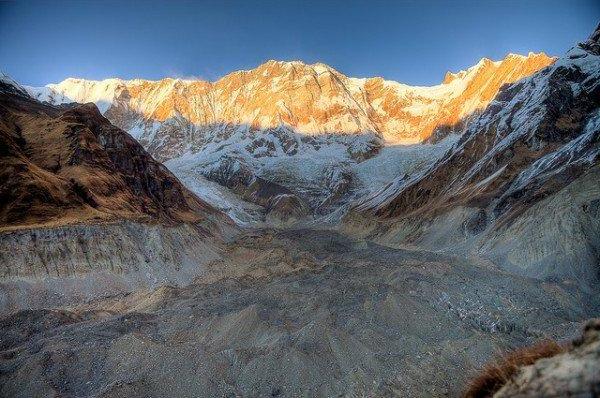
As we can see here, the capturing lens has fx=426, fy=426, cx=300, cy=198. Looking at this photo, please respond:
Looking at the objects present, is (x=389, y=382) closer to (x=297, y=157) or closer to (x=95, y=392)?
(x=95, y=392)

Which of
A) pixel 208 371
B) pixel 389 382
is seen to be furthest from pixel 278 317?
pixel 389 382

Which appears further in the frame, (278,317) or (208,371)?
(278,317)

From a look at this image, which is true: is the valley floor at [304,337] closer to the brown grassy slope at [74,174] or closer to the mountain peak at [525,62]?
the brown grassy slope at [74,174]

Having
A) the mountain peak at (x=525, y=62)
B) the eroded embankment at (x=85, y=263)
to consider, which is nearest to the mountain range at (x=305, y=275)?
the eroded embankment at (x=85, y=263)

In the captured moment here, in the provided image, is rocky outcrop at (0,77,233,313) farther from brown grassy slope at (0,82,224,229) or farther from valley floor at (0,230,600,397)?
valley floor at (0,230,600,397)

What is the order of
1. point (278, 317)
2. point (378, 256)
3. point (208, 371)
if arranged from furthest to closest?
point (378, 256) → point (278, 317) → point (208, 371)

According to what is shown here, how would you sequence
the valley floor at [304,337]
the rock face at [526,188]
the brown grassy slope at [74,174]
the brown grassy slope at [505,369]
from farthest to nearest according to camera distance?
the brown grassy slope at [74,174] < the rock face at [526,188] < the valley floor at [304,337] < the brown grassy slope at [505,369]

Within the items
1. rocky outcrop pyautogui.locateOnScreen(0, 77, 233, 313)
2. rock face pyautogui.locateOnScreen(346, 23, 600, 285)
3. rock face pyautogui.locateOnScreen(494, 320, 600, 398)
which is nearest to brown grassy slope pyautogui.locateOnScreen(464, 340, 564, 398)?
rock face pyautogui.locateOnScreen(494, 320, 600, 398)
